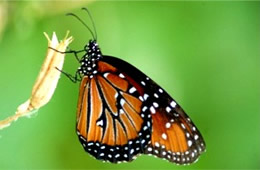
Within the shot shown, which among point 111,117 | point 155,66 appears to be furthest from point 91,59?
point 155,66

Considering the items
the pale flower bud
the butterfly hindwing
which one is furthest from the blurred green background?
the pale flower bud

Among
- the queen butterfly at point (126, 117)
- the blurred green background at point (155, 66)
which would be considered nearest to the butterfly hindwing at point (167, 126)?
the queen butterfly at point (126, 117)

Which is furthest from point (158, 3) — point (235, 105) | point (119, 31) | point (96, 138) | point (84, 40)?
point (96, 138)

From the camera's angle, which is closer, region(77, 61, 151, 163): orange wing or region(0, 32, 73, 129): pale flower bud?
region(0, 32, 73, 129): pale flower bud

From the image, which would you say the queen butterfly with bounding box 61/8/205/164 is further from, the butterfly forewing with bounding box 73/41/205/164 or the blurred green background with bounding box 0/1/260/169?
the blurred green background with bounding box 0/1/260/169

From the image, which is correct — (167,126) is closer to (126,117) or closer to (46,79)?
(126,117)

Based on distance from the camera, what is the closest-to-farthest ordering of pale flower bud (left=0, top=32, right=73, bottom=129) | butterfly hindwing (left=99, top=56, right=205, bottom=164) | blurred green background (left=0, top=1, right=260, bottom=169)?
1. pale flower bud (left=0, top=32, right=73, bottom=129)
2. butterfly hindwing (left=99, top=56, right=205, bottom=164)
3. blurred green background (left=0, top=1, right=260, bottom=169)

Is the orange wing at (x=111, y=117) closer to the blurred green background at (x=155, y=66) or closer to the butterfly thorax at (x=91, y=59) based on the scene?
the butterfly thorax at (x=91, y=59)
